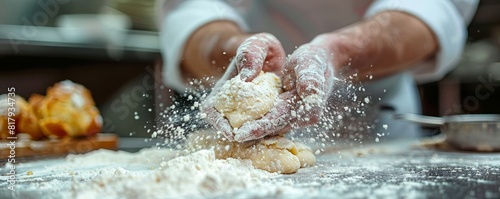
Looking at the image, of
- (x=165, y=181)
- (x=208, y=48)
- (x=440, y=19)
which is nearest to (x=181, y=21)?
(x=208, y=48)

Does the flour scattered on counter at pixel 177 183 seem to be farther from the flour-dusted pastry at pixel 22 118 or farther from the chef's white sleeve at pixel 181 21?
the chef's white sleeve at pixel 181 21

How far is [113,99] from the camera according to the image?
8.52 feet

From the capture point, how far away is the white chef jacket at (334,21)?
5.19 ft

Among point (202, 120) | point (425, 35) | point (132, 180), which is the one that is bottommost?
point (132, 180)

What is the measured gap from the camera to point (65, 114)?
1.43m

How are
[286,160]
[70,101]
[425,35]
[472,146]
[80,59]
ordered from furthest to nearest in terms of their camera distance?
[80,59] → [425,35] → [70,101] → [472,146] → [286,160]

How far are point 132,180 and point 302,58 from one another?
0.39 m

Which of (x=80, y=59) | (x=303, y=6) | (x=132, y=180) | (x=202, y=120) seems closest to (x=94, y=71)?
(x=80, y=59)

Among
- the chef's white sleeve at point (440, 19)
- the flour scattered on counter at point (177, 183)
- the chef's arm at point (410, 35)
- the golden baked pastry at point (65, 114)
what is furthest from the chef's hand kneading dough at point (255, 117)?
the chef's white sleeve at point (440, 19)

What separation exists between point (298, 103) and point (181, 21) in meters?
0.95

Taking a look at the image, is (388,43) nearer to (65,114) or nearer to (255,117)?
(255,117)

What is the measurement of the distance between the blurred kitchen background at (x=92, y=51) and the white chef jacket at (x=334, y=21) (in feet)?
1.32

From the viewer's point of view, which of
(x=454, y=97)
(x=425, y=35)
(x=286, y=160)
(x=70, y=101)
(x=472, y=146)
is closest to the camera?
(x=286, y=160)

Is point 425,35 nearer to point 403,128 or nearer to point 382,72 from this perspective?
point 382,72
